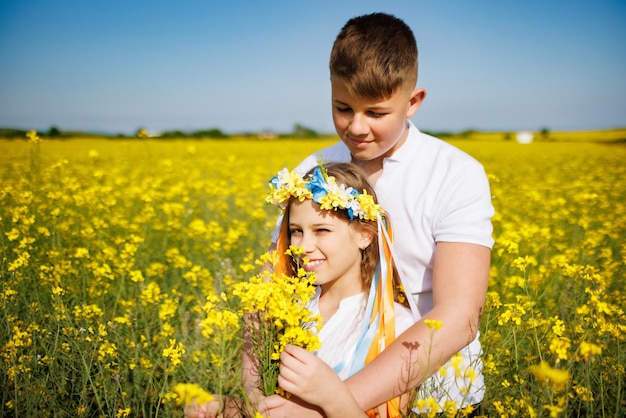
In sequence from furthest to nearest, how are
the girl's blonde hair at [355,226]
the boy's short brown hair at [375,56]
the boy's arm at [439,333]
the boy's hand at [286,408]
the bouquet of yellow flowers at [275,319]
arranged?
the girl's blonde hair at [355,226] < the boy's short brown hair at [375,56] < the boy's arm at [439,333] < the boy's hand at [286,408] < the bouquet of yellow flowers at [275,319]

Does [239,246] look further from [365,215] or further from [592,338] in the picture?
[592,338]

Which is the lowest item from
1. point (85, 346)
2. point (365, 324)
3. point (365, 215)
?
point (85, 346)

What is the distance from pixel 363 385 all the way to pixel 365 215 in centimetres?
66

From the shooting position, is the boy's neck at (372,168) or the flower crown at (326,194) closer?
the flower crown at (326,194)

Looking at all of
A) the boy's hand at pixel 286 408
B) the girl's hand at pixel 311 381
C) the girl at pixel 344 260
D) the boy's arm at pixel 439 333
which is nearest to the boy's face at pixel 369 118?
the girl at pixel 344 260

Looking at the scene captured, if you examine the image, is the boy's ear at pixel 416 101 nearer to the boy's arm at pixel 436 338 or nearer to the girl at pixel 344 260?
the girl at pixel 344 260

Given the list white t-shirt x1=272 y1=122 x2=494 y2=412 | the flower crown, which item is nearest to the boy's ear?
white t-shirt x1=272 y1=122 x2=494 y2=412

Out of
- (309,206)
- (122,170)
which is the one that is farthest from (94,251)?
(122,170)

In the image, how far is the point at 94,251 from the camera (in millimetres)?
3414

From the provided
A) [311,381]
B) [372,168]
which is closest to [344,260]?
[372,168]

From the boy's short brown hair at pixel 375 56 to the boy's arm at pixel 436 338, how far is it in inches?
26.9

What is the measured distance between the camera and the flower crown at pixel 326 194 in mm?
1888

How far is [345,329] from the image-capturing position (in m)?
2.02

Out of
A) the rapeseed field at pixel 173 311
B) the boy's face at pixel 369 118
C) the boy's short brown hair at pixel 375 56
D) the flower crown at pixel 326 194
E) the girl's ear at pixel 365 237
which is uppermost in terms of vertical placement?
the boy's short brown hair at pixel 375 56
